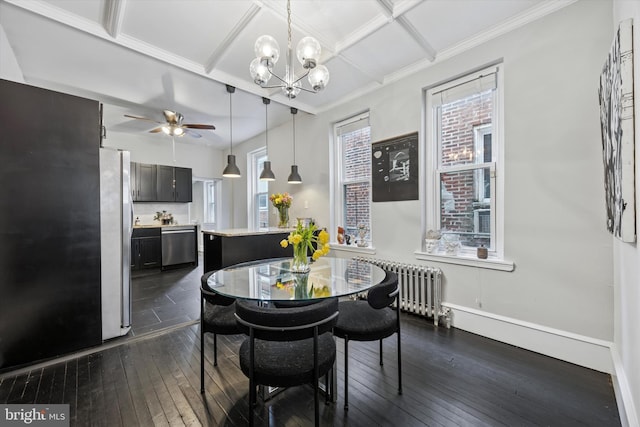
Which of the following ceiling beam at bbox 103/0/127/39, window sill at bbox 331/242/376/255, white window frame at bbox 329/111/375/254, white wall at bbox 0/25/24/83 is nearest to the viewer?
ceiling beam at bbox 103/0/127/39

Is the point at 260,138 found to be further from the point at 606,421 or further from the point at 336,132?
the point at 606,421

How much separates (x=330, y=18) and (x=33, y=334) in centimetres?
373

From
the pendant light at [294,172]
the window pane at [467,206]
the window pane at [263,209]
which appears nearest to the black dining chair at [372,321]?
the window pane at [467,206]

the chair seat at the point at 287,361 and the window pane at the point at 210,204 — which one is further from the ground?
the window pane at the point at 210,204

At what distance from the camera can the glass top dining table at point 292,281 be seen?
5.22ft

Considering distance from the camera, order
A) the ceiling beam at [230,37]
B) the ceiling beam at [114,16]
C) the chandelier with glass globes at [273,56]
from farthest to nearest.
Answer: the ceiling beam at [230,37]
the ceiling beam at [114,16]
the chandelier with glass globes at [273,56]

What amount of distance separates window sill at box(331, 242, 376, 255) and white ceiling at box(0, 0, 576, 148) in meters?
2.23

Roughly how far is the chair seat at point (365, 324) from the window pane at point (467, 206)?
1.51m

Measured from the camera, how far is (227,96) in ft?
13.3

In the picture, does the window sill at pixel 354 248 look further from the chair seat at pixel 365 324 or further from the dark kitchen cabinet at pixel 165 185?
the dark kitchen cabinet at pixel 165 185

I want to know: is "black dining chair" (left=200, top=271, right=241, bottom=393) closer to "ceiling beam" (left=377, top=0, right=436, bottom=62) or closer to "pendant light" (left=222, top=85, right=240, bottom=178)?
"pendant light" (left=222, top=85, right=240, bottom=178)

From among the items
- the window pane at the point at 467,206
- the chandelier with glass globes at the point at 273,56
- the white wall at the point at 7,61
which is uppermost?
the white wall at the point at 7,61

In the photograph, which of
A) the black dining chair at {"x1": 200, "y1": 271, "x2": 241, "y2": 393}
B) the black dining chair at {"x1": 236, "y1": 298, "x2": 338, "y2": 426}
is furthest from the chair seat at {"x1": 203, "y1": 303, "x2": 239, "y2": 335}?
the black dining chair at {"x1": 236, "y1": 298, "x2": 338, "y2": 426}

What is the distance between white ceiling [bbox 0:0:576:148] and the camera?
7.38 ft
